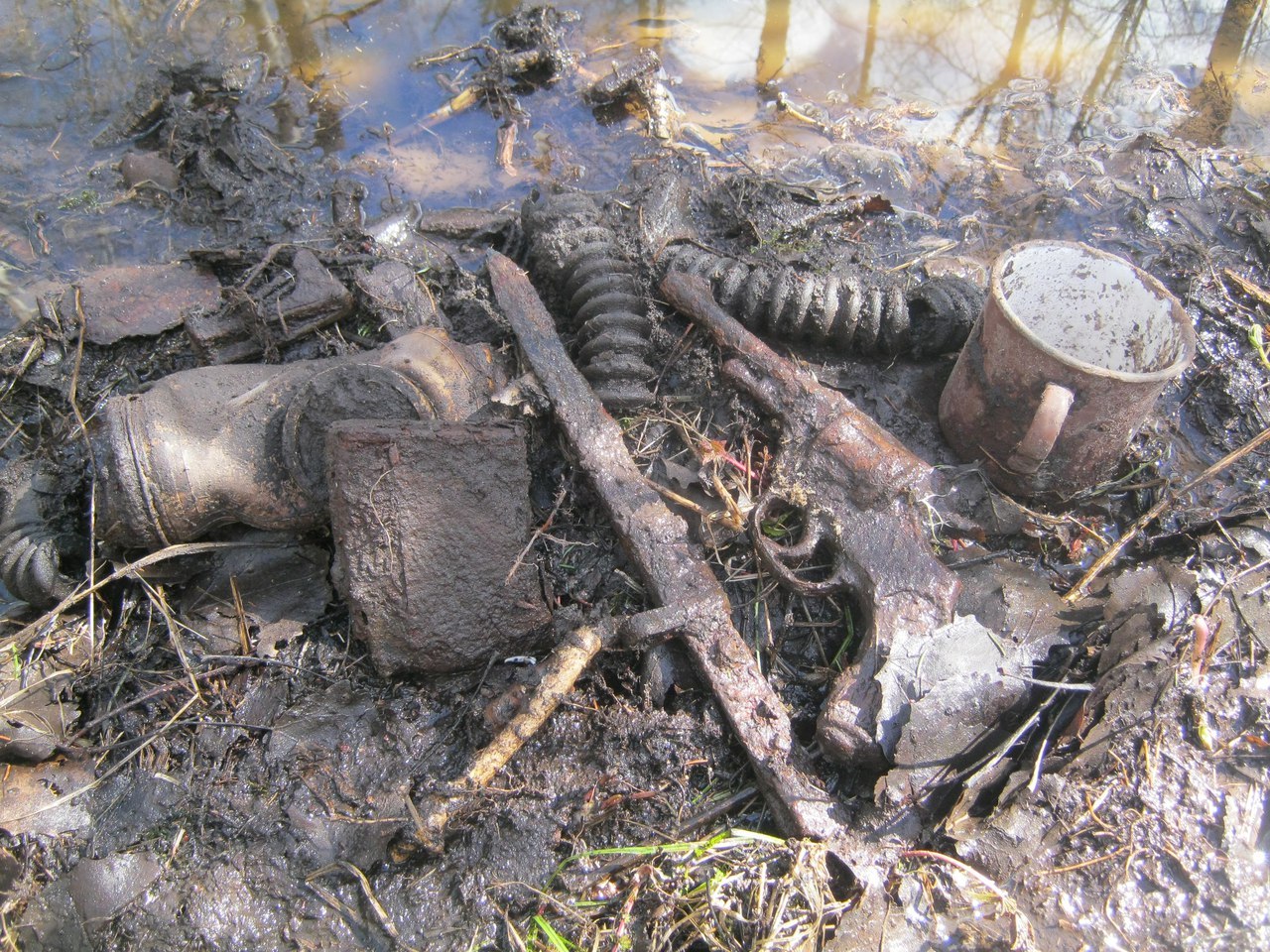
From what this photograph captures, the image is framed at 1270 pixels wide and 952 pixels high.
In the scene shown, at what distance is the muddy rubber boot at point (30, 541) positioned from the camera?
2.86 meters

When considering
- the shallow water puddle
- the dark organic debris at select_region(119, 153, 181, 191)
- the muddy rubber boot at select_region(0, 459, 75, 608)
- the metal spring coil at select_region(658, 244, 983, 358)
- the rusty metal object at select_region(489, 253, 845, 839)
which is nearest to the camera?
the rusty metal object at select_region(489, 253, 845, 839)

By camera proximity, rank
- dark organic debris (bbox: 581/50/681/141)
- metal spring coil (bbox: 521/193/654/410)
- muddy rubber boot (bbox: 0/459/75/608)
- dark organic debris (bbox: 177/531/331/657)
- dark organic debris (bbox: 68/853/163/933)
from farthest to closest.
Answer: dark organic debris (bbox: 581/50/681/141), metal spring coil (bbox: 521/193/654/410), dark organic debris (bbox: 177/531/331/657), muddy rubber boot (bbox: 0/459/75/608), dark organic debris (bbox: 68/853/163/933)

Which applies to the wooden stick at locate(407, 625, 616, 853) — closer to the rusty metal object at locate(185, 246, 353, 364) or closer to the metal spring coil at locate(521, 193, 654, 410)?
the metal spring coil at locate(521, 193, 654, 410)

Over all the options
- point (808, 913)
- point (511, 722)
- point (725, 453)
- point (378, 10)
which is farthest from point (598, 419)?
point (378, 10)

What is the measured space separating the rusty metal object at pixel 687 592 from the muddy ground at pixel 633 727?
0.10m

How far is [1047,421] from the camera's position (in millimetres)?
2729

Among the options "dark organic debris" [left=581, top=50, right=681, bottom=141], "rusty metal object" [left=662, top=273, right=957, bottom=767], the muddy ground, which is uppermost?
"dark organic debris" [left=581, top=50, right=681, bottom=141]

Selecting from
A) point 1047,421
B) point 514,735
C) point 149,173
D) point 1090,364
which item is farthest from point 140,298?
point 1090,364

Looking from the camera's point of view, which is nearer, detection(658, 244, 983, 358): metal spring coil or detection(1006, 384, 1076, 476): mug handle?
detection(1006, 384, 1076, 476): mug handle

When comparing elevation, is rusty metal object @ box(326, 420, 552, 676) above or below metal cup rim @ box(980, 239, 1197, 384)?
below

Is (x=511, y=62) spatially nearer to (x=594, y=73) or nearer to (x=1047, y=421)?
(x=594, y=73)

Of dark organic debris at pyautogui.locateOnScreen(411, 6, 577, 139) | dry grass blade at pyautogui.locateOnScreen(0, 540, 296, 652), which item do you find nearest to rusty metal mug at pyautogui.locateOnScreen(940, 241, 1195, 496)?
dry grass blade at pyautogui.locateOnScreen(0, 540, 296, 652)

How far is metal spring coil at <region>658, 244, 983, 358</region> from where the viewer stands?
3.53m

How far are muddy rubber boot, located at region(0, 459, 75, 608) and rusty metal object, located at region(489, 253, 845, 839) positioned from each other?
1.86 metres
